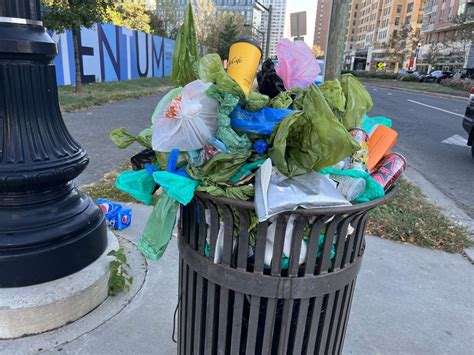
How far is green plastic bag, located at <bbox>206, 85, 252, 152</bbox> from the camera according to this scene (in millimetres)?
1254

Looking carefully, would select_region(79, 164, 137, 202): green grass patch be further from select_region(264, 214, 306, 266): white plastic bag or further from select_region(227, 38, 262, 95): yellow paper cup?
select_region(264, 214, 306, 266): white plastic bag

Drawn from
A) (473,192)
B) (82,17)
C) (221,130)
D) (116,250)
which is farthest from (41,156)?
(82,17)

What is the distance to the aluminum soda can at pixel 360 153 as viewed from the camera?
54.8 inches

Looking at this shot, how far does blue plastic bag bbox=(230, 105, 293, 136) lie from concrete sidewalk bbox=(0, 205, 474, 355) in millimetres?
1462

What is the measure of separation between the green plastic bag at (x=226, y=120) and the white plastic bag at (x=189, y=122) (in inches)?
1.2

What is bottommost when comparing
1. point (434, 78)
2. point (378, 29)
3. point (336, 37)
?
point (434, 78)

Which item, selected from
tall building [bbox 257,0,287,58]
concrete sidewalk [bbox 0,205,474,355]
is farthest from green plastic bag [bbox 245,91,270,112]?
tall building [bbox 257,0,287,58]

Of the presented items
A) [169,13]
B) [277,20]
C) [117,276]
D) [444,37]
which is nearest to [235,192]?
[117,276]

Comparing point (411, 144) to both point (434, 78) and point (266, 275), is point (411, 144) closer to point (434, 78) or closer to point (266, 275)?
point (266, 275)

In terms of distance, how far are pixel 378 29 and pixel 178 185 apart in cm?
9690

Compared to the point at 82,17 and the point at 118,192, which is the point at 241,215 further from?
the point at 82,17

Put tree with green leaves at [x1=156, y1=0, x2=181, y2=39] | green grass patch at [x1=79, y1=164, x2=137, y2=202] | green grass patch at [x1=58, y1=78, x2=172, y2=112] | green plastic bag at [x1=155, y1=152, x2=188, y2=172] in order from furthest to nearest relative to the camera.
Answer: tree with green leaves at [x1=156, y1=0, x2=181, y2=39], green grass patch at [x1=58, y1=78, x2=172, y2=112], green grass patch at [x1=79, y1=164, x2=137, y2=202], green plastic bag at [x1=155, y1=152, x2=188, y2=172]

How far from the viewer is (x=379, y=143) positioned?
1604mm

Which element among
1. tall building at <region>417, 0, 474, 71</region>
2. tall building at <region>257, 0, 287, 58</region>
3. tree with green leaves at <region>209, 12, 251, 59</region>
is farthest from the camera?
tall building at <region>417, 0, 474, 71</region>
